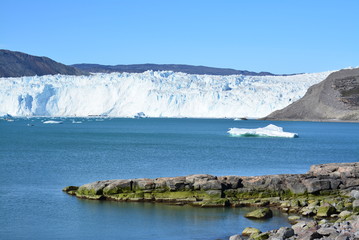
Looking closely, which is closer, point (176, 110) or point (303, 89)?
point (176, 110)

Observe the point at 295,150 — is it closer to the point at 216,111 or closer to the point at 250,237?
the point at 250,237

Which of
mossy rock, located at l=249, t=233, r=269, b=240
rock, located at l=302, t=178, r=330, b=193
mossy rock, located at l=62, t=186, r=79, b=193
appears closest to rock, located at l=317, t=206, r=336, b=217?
rock, located at l=302, t=178, r=330, b=193

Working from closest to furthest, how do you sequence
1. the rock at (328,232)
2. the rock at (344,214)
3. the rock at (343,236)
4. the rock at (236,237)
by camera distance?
the rock at (343,236) < the rock at (328,232) < the rock at (236,237) < the rock at (344,214)

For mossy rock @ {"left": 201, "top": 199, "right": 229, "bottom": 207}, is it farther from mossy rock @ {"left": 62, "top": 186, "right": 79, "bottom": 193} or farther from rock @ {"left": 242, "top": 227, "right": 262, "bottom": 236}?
mossy rock @ {"left": 62, "top": 186, "right": 79, "bottom": 193}

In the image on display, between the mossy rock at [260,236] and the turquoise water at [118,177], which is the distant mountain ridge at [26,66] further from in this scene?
the mossy rock at [260,236]

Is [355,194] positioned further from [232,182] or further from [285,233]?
Answer: [285,233]

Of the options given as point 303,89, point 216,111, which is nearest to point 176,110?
point 216,111

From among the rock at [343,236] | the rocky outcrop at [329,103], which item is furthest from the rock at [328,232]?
the rocky outcrop at [329,103]
